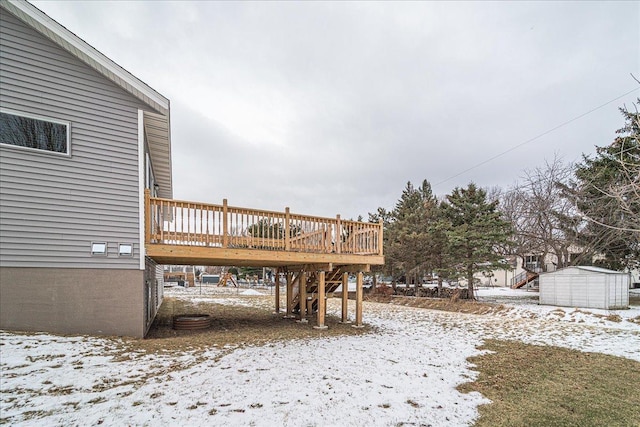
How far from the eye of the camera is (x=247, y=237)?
8.02 metres

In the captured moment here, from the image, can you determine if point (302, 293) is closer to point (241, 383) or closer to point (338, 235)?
point (338, 235)

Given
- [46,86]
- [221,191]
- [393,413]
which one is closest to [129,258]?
[46,86]

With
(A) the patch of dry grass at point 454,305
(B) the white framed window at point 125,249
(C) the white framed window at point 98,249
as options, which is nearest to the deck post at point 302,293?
(B) the white framed window at point 125,249

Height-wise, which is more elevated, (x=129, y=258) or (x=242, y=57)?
(x=242, y=57)

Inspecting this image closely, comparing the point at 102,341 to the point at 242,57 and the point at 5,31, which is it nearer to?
the point at 5,31

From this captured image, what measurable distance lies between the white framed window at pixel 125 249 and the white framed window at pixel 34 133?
2.12 meters

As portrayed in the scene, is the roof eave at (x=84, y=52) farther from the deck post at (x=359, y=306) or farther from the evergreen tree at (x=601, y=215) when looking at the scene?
the evergreen tree at (x=601, y=215)

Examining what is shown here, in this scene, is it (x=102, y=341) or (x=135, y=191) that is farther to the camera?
(x=135, y=191)

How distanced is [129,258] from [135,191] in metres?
1.46

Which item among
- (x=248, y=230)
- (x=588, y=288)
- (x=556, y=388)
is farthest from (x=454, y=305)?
(x=248, y=230)

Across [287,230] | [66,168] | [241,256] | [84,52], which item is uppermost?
[84,52]

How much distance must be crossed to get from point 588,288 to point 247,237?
14998 millimetres

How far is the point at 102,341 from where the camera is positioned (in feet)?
19.8

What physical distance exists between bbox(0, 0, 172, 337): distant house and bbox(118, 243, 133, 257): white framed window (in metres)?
0.02
